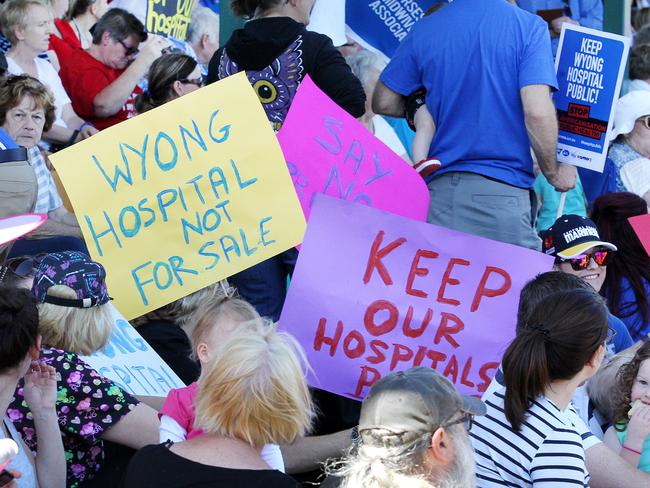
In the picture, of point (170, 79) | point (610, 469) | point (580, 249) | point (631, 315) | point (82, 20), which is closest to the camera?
point (610, 469)

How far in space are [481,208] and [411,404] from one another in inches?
101

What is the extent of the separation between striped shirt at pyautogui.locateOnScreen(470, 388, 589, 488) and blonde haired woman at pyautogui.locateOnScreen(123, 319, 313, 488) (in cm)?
58

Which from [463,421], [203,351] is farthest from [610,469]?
[203,351]

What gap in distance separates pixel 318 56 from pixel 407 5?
2.01m

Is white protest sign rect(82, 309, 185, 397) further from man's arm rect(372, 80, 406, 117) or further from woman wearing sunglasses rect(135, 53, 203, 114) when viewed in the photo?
woman wearing sunglasses rect(135, 53, 203, 114)

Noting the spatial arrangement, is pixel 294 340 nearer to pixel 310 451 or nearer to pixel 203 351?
pixel 203 351

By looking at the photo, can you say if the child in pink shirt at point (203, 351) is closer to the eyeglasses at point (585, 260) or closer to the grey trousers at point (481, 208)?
the grey trousers at point (481, 208)

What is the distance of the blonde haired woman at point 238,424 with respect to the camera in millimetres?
2748

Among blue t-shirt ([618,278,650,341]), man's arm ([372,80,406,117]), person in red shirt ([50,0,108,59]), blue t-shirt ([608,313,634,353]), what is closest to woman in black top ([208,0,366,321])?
man's arm ([372,80,406,117])

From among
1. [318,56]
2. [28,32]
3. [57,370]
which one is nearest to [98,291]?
[57,370]

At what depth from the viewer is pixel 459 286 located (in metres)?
4.14

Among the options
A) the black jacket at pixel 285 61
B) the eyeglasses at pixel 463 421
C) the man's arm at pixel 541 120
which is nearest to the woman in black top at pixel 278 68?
the black jacket at pixel 285 61

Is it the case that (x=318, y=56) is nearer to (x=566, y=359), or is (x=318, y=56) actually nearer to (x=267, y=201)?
(x=267, y=201)

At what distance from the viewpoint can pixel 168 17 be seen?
692cm
